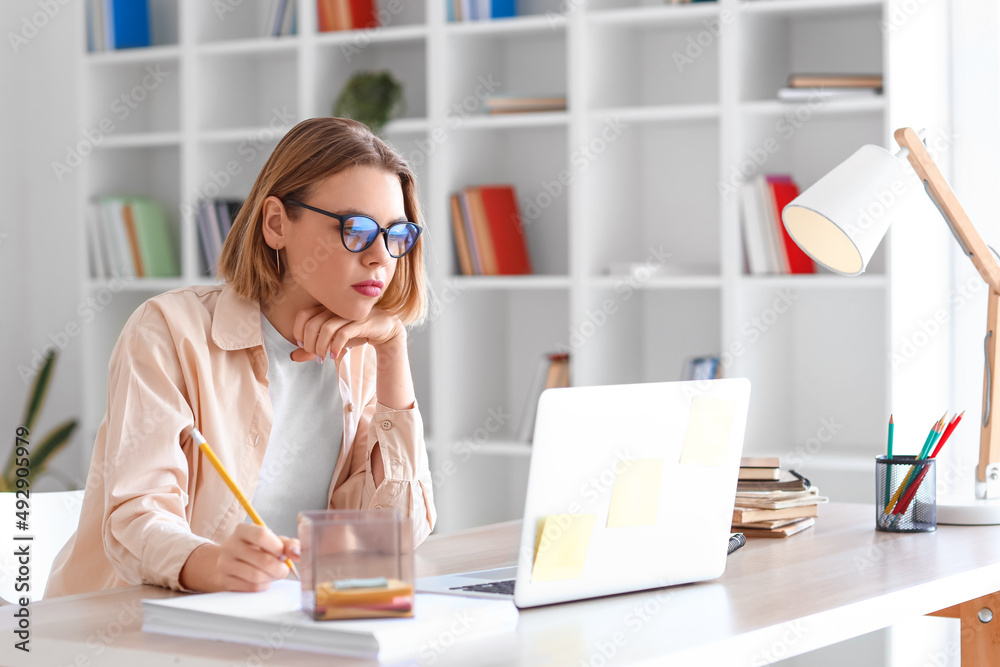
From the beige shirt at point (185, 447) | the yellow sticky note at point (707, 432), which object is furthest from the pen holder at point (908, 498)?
the beige shirt at point (185, 447)

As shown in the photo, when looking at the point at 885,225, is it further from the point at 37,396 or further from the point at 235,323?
the point at 37,396

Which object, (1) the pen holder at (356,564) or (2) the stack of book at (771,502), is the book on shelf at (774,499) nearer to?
(2) the stack of book at (771,502)

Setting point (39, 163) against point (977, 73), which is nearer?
point (977, 73)

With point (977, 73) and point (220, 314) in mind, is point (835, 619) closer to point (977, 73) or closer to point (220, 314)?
point (220, 314)

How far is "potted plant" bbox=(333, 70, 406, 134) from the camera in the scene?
332 cm

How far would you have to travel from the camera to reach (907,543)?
1.59 m

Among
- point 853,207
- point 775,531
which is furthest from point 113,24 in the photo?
point 775,531

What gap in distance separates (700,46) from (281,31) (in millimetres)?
1305

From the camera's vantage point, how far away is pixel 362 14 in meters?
3.44

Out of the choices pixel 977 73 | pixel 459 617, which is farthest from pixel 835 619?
pixel 977 73

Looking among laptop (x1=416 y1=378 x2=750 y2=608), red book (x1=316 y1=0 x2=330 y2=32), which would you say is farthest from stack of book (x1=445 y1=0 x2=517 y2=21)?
laptop (x1=416 y1=378 x2=750 y2=608)

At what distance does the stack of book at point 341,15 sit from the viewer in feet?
11.2

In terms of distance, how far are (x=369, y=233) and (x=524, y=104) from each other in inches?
70.4

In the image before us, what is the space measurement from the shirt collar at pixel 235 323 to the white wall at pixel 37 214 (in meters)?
2.46
